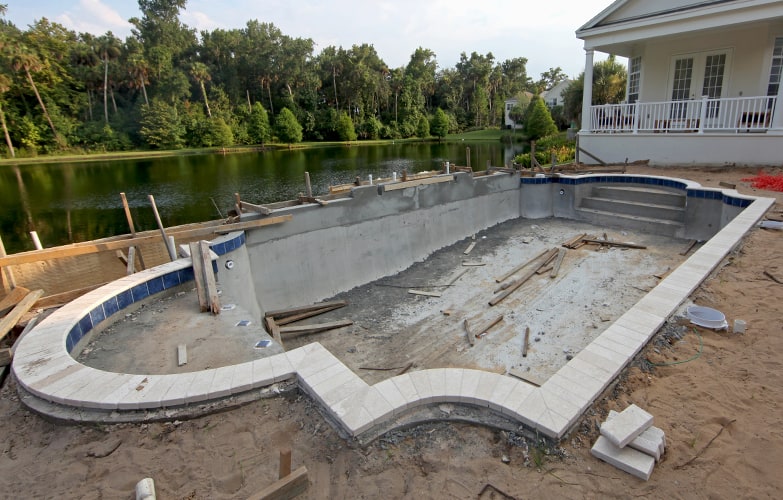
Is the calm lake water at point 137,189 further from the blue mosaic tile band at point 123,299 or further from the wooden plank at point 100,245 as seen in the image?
the blue mosaic tile band at point 123,299

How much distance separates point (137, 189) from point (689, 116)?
80.8 ft

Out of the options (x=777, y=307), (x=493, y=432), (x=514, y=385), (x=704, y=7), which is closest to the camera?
(x=493, y=432)

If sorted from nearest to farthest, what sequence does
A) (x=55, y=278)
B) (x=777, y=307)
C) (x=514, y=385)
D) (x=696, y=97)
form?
(x=514, y=385) < (x=777, y=307) < (x=55, y=278) < (x=696, y=97)

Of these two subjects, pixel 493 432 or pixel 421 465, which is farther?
pixel 493 432

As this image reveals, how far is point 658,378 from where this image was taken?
313cm

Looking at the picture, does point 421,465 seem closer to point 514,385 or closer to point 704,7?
point 514,385

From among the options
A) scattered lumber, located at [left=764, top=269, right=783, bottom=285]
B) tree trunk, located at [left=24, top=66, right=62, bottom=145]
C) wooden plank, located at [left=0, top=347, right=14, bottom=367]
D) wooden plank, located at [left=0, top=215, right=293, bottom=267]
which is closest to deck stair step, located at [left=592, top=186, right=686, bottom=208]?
scattered lumber, located at [left=764, top=269, right=783, bottom=285]

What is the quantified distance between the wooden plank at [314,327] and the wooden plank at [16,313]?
3.06m

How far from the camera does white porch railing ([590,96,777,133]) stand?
11.9 metres

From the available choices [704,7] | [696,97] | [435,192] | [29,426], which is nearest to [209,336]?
[29,426]

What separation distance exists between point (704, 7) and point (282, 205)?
12716 millimetres

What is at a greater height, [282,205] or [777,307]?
[282,205]

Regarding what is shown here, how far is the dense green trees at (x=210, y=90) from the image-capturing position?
135 feet

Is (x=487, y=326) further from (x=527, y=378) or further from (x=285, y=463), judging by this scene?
(x=285, y=463)
